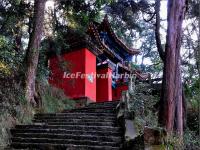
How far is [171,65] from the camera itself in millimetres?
8414

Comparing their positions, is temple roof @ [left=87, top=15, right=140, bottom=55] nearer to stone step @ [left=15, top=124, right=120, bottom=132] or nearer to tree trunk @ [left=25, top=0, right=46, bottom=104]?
tree trunk @ [left=25, top=0, right=46, bottom=104]

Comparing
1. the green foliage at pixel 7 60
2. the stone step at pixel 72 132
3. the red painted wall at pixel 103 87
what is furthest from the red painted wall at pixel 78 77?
the stone step at pixel 72 132

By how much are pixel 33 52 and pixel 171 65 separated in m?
5.36

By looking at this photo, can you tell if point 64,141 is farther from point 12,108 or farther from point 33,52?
point 33,52

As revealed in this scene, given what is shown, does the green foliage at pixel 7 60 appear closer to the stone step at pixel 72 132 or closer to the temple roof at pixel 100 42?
the stone step at pixel 72 132

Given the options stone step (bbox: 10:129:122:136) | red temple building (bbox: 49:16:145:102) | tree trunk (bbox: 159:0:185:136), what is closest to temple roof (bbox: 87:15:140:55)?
red temple building (bbox: 49:16:145:102)

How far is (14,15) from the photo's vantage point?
44.6 ft

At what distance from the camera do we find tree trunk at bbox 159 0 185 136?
320 inches

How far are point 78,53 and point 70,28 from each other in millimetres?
2753

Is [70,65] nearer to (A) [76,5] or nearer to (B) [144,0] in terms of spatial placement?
(A) [76,5]

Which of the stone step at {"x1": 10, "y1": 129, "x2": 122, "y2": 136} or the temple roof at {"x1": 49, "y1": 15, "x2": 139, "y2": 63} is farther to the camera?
the temple roof at {"x1": 49, "y1": 15, "x2": 139, "y2": 63}

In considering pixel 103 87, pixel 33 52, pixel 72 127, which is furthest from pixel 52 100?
pixel 103 87

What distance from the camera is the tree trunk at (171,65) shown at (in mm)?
8133

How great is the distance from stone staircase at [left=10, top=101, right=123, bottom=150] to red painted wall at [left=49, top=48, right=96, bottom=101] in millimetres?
6374
